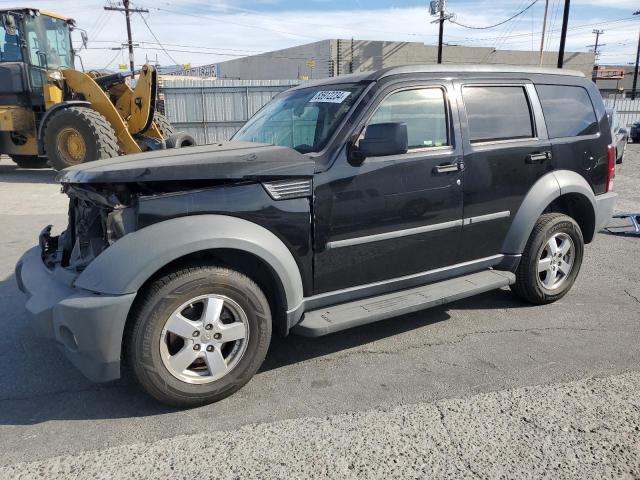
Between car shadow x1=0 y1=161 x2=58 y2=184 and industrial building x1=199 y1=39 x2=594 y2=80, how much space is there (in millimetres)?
36020

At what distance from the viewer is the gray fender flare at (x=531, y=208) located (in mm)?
4215

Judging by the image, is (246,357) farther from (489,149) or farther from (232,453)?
(489,149)

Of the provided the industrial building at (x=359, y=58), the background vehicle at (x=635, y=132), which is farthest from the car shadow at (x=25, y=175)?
the industrial building at (x=359, y=58)

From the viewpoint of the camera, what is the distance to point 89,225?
10.8ft

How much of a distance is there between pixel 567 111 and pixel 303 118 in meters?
2.46

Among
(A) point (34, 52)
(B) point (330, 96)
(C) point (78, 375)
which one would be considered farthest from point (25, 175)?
(B) point (330, 96)

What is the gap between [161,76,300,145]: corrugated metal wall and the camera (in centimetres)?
1983

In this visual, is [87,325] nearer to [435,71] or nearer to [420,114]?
[420,114]

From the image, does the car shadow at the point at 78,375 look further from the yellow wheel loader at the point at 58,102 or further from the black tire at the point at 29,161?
the black tire at the point at 29,161

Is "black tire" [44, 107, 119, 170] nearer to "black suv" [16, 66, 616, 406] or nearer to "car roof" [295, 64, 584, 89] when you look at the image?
"black suv" [16, 66, 616, 406]

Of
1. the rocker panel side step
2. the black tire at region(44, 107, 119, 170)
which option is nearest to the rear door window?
the rocker panel side step

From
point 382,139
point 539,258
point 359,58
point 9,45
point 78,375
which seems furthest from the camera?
point 359,58

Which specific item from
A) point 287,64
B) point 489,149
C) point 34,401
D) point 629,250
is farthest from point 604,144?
point 287,64

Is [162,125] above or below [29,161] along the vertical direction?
above
